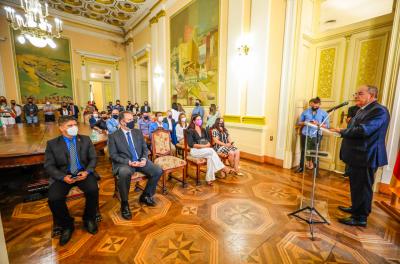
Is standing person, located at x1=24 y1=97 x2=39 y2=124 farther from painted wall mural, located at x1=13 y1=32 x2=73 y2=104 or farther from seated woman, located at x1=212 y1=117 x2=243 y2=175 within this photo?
seated woman, located at x1=212 y1=117 x2=243 y2=175

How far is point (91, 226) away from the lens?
2.10 m

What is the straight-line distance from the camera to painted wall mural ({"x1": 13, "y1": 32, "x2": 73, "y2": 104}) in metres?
8.49

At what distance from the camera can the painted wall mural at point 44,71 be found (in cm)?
849

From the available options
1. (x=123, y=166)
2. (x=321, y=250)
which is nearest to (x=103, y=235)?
(x=123, y=166)

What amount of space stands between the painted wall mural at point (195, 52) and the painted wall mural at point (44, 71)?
20.6 ft

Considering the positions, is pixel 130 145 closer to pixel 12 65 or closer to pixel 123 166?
pixel 123 166

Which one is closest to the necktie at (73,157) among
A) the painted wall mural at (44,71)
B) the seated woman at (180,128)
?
the seated woman at (180,128)

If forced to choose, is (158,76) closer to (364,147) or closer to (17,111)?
(17,111)

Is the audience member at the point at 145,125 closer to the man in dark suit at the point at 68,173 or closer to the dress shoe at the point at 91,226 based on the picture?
the man in dark suit at the point at 68,173

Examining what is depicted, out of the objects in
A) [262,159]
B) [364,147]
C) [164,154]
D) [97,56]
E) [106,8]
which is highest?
[106,8]

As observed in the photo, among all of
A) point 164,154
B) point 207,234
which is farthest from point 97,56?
point 207,234

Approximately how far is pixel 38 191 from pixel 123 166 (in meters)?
1.65

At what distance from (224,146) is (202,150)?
61cm

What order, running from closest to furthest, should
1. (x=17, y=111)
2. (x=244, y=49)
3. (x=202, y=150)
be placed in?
(x=202, y=150) → (x=244, y=49) → (x=17, y=111)
